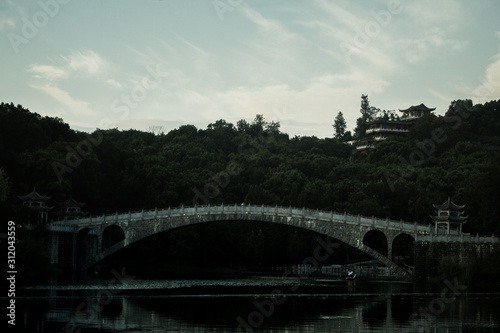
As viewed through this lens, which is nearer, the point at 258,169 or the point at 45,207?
the point at 45,207

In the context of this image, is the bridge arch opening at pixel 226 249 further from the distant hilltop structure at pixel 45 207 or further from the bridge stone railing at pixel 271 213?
the distant hilltop structure at pixel 45 207

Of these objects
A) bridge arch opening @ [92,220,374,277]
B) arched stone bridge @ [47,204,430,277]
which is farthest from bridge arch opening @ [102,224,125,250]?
bridge arch opening @ [92,220,374,277]

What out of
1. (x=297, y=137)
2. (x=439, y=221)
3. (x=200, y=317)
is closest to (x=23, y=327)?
(x=200, y=317)

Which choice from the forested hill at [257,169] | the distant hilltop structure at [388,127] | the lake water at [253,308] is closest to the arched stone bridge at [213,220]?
the forested hill at [257,169]

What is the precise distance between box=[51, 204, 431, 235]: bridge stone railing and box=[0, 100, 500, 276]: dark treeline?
3958 mm

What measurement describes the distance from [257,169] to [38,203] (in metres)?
41.4

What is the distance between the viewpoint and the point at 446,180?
71.9m

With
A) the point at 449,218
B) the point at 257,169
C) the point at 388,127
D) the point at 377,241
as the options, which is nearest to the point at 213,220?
the point at 449,218

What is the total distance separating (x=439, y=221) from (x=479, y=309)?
1922cm

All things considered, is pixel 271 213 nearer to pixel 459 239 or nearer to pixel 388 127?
pixel 459 239

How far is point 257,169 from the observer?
94125 millimetres

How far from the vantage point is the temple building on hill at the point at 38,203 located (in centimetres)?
5518

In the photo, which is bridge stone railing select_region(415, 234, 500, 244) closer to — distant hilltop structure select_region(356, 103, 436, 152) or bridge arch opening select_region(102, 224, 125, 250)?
bridge arch opening select_region(102, 224, 125, 250)

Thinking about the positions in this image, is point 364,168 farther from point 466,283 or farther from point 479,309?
point 479,309
